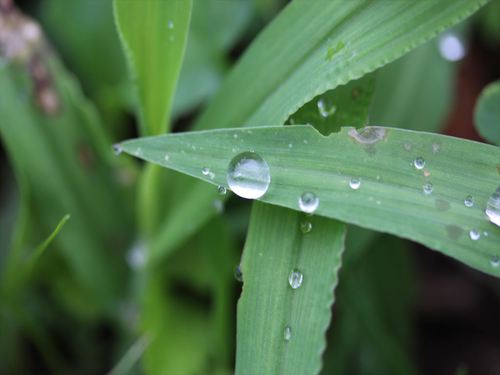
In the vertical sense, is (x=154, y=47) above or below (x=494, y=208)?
above

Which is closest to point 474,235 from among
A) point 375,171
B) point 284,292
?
point 375,171

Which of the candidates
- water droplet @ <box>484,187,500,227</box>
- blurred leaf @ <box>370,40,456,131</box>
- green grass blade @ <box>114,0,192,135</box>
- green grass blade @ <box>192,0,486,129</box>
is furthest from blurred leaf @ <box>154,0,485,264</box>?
blurred leaf @ <box>370,40,456,131</box>

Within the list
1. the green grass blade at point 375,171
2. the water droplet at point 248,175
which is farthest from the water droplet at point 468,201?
the water droplet at point 248,175

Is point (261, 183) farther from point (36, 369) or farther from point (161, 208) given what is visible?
point (36, 369)

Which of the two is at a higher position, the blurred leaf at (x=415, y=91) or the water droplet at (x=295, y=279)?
the blurred leaf at (x=415, y=91)

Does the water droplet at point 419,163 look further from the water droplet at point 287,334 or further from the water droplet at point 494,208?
the water droplet at point 287,334

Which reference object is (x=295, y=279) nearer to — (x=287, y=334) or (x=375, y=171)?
A: (x=287, y=334)
